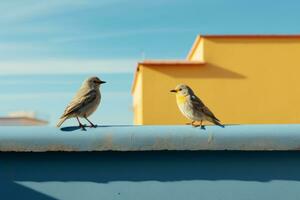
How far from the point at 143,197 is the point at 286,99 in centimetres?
1628

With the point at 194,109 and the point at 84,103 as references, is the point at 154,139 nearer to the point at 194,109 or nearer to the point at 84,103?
the point at 84,103

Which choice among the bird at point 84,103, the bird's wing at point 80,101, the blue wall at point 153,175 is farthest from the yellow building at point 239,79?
the blue wall at point 153,175

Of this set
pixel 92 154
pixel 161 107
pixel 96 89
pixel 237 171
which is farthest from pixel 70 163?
pixel 161 107

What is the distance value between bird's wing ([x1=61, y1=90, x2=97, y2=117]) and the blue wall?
1744mm

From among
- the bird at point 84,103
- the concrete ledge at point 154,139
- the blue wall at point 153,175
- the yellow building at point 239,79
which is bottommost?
the blue wall at point 153,175

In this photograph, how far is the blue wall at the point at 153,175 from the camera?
145 inches

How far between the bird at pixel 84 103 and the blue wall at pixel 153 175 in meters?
1.57

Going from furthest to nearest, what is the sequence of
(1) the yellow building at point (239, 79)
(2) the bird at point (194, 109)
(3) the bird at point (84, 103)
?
1. (1) the yellow building at point (239, 79)
2. (2) the bird at point (194, 109)
3. (3) the bird at point (84, 103)

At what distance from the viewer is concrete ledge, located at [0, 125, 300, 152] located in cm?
366

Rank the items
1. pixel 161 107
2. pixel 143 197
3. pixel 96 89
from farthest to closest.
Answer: pixel 161 107 → pixel 96 89 → pixel 143 197

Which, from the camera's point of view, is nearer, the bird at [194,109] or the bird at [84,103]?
the bird at [84,103]

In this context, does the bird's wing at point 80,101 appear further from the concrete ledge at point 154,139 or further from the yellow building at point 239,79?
the yellow building at point 239,79

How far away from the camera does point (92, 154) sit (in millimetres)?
3762

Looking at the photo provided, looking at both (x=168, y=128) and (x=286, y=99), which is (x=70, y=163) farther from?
(x=286, y=99)
